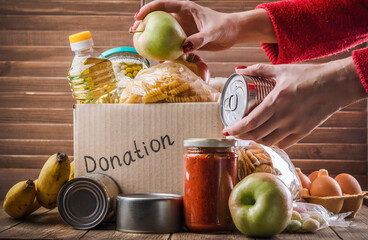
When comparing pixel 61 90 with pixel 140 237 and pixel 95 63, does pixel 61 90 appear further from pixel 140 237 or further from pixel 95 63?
pixel 140 237

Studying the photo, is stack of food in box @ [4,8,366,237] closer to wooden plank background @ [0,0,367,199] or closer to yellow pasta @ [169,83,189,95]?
yellow pasta @ [169,83,189,95]

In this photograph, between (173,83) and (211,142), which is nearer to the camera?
(211,142)

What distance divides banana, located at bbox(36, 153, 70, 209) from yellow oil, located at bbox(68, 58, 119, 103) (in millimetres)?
167

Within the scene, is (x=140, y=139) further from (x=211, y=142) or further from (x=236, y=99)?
(x=236, y=99)

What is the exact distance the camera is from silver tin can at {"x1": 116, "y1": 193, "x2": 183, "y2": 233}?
0.81m

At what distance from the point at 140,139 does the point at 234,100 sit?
0.30 metres

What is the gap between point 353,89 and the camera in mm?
692

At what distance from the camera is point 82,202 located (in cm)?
86

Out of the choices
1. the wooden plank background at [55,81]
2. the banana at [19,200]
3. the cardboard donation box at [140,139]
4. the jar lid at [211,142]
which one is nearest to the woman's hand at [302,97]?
the jar lid at [211,142]

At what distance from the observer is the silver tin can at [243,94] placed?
699 millimetres

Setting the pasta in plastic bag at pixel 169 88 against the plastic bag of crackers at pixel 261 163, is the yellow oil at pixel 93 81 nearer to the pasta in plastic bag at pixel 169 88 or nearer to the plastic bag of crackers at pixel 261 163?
the pasta in plastic bag at pixel 169 88

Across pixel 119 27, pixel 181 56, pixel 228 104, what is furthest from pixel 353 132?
pixel 228 104

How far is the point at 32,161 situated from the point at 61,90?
547 millimetres

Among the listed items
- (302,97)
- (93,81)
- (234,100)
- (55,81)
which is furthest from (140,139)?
(55,81)
